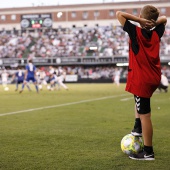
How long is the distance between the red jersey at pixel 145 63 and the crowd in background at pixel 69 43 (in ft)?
159

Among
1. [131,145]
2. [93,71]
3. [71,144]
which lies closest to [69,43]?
[93,71]

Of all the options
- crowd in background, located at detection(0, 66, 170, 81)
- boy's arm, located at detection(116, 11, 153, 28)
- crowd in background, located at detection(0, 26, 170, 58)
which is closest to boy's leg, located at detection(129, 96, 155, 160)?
boy's arm, located at detection(116, 11, 153, 28)

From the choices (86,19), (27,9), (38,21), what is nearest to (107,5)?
(86,19)

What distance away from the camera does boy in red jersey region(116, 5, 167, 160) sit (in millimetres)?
5582

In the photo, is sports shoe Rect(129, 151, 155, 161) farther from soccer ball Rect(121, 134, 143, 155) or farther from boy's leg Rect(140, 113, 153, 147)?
boy's leg Rect(140, 113, 153, 147)

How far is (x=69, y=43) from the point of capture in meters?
59.8

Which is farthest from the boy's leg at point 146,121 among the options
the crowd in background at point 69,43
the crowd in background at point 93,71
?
the crowd in background at point 93,71

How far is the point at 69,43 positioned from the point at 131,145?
54.2 m

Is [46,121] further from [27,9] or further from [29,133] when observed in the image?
[27,9]

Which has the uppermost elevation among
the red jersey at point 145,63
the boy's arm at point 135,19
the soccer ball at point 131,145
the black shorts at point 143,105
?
the boy's arm at point 135,19

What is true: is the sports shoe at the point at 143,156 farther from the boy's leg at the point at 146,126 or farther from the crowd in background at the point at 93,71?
the crowd in background at the point at 93,71

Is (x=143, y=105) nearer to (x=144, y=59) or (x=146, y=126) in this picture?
(x=146, y=126)

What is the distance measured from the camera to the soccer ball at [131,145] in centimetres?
601

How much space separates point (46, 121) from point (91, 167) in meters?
5.31
